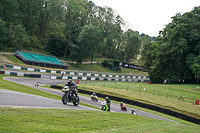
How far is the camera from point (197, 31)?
2314 inches

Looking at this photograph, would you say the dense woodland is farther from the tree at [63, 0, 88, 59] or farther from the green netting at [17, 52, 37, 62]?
the green netting at [17, 52, 37, 62]

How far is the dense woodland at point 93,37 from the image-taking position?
58.2m

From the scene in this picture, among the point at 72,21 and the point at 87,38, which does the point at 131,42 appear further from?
the point at 72,21

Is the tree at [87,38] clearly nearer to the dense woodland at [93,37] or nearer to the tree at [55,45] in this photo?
the dense woodland at [93,37]

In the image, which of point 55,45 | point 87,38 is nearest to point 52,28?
point 55,45

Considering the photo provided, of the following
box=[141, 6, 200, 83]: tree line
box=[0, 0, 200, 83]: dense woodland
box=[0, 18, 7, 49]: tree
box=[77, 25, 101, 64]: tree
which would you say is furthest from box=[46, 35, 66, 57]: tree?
box=[141, 6, 200, 83]: tree line

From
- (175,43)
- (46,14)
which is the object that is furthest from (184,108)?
(46,14)

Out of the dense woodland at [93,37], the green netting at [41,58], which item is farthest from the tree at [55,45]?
the green netting at [41,58]

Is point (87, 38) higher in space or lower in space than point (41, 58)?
higher

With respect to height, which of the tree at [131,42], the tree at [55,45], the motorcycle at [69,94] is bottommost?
the motorcycle at [69,94]

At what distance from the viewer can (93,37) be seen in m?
84.5

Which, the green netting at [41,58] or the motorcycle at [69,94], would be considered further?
the green netting at [41,58]

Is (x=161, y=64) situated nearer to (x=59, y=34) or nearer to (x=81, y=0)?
(x=59, y=34)

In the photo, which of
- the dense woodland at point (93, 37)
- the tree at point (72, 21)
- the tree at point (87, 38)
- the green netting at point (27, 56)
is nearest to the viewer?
the dense woodland at point (93, 37)
